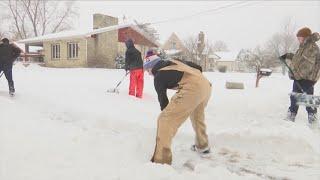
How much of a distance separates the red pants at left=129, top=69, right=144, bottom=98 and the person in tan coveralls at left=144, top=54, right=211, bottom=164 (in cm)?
480

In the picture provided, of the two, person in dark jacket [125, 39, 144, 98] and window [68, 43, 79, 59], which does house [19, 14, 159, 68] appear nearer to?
window [68, 43, 79, 59]

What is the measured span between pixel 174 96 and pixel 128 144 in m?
1.17

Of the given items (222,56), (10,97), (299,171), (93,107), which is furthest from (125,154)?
(222,56)

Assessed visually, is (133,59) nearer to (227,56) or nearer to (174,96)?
(174,96)

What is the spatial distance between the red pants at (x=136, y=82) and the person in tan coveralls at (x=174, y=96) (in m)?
4.80

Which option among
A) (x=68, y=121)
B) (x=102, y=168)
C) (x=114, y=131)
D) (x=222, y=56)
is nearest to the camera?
(x=102, y=168)

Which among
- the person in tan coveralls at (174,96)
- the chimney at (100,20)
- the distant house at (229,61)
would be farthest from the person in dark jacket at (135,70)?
the distant house at (229,61)

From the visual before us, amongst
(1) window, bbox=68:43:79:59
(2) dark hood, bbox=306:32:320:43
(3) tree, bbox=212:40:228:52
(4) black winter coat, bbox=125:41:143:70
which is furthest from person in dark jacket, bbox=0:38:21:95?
(3) tree, bbox=212:40:228:52

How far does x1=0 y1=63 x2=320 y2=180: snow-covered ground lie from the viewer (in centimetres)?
406

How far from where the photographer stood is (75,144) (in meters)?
4.93

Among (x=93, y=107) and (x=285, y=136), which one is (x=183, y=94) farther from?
(x=93, y=107)

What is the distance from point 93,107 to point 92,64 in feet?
66.8

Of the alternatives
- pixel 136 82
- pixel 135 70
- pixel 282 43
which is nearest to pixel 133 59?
pixel 135 70

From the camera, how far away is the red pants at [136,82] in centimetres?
952
